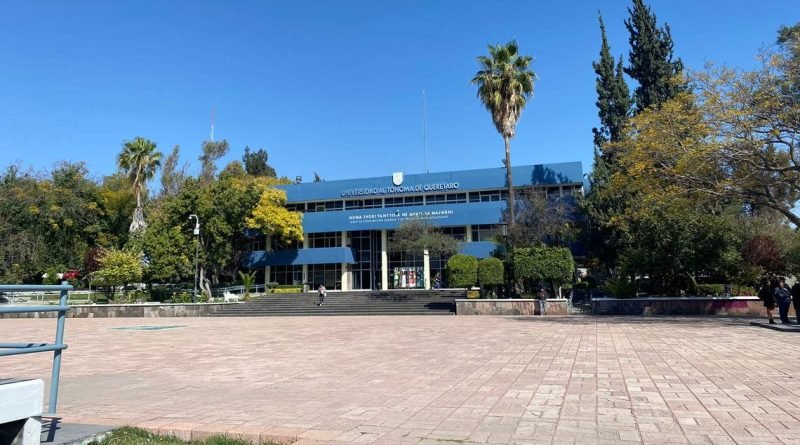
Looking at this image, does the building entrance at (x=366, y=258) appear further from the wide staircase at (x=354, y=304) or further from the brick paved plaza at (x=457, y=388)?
the brick paved plaza at (x=457, y=388)

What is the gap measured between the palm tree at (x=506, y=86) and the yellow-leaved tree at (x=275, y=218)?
19170 millimetres

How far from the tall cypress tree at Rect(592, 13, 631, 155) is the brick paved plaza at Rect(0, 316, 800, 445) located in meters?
24.1

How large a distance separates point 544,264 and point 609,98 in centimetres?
1668

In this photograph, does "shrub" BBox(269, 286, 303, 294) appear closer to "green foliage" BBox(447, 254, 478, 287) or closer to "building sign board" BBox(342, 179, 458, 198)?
"building sign board" BBox(342, 179, 458, 198)

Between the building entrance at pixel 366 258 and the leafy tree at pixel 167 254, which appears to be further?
the building entrance at pixel 366 258

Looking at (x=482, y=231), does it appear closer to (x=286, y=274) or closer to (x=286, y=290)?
(x=286, y=290)

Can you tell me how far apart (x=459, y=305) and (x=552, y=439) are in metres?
23.0

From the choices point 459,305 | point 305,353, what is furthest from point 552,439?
point 459,305

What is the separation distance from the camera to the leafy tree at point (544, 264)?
90.8 ft

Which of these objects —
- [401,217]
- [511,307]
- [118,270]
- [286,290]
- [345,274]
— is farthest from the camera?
[345,274]

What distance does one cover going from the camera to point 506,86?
33.8 m

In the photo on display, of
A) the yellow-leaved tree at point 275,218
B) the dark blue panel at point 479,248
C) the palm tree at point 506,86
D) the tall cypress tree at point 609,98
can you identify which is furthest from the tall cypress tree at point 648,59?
the yellow-leaved tree at point 275,218

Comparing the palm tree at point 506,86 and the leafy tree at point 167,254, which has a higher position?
the palm tree at point 506,86

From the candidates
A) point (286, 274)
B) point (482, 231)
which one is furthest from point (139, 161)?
point (482, 231)
